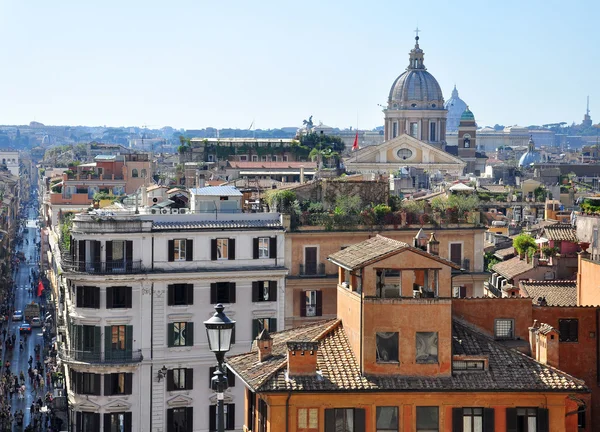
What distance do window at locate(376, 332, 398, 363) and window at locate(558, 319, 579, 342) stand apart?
22.3 feet

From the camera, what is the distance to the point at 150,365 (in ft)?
156

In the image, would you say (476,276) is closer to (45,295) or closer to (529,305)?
(529,305)

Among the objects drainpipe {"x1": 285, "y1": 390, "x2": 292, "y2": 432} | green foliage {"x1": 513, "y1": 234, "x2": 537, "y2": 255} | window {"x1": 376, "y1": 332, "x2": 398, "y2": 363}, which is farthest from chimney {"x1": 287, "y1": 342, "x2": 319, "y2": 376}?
green foliage {"x1": 513, "y1": 234, "x2": 537, "y2": 255}

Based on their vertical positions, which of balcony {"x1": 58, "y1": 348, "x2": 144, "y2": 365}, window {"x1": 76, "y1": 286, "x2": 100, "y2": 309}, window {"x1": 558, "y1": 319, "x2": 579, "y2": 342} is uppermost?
window {"x1": 558, "y1": 319, "x2": 579, "y2": 342}

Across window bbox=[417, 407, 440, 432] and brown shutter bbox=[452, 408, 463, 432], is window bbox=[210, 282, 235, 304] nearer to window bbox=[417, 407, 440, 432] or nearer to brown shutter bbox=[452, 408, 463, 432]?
window bbox=[417, 407, 440, 432]

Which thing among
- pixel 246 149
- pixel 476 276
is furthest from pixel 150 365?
pixel 246 149

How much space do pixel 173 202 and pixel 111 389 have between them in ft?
39.2

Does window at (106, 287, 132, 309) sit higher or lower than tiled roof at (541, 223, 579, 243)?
lower

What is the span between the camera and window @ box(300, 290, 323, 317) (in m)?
50.6

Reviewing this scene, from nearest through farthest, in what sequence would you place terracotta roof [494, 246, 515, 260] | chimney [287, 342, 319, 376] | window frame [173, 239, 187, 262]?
chimney [287, 342, 319, 376]
window frame [173, 239, 187, 262]
terracotta roof [494, 246, 515, 260]

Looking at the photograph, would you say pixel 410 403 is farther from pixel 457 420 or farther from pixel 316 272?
pixel 316 272

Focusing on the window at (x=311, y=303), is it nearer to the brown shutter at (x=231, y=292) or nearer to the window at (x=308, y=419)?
the brown shutter at (x=231, y=292)

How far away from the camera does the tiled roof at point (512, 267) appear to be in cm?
5888

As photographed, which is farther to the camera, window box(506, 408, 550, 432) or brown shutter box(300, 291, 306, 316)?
brown shutter box(300, 291, 306, 316)
